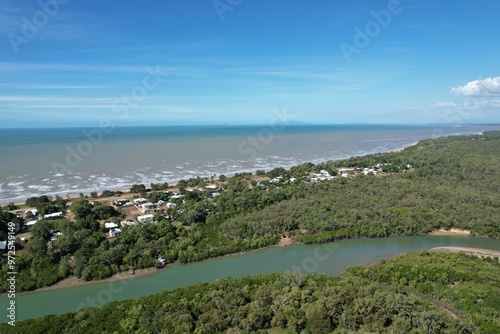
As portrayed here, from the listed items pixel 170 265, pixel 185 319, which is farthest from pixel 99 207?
pixel 185 319

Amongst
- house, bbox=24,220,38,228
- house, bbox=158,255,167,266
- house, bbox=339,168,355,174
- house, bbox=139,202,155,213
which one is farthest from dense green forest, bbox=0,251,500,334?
house, bbox=339,168,355,174

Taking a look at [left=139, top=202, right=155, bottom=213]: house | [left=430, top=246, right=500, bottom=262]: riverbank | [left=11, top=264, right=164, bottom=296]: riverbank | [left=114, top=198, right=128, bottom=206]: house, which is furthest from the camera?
[left=114, top=198, right=128, bottom=206]: house

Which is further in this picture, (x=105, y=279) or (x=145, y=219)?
(x=145, y=219)

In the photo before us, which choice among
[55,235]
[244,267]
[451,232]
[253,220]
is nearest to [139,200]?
[55,235]

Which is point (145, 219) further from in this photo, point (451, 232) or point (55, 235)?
point (451, 232)

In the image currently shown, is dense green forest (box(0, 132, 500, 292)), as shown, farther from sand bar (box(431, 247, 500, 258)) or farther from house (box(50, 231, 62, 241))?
sand bar (box(431, 247, 500, 258))

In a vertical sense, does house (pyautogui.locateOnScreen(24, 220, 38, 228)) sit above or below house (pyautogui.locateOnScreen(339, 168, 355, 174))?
below
